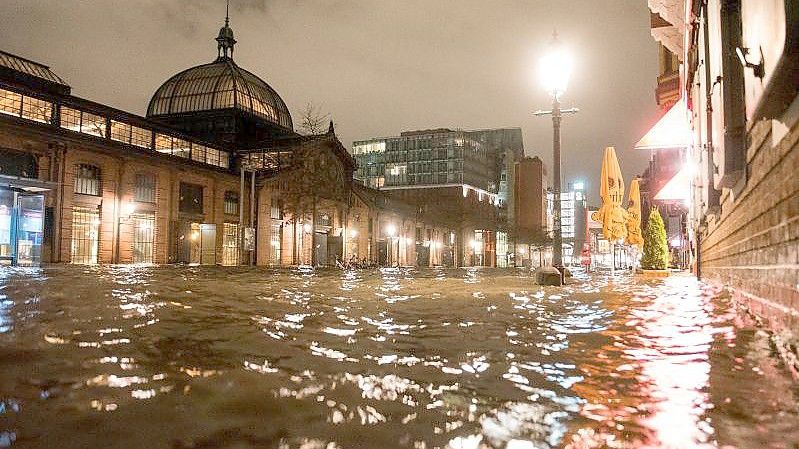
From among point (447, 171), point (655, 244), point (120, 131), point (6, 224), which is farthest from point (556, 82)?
point (447, 171)

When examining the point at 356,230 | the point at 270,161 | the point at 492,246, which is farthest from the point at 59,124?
the point at 492,246

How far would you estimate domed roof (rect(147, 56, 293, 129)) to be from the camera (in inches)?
1678

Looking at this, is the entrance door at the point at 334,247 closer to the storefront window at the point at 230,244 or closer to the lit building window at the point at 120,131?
the storefront window at the point at 230,244

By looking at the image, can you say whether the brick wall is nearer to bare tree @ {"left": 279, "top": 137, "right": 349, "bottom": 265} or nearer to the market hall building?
the market hall building

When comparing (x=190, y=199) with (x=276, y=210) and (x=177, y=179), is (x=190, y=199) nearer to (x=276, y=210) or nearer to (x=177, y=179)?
(x=177, y=179)

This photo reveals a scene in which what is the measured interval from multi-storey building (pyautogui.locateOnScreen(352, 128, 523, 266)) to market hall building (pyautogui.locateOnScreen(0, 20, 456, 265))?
44569 mm

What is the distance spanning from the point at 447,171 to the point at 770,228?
100481 mm

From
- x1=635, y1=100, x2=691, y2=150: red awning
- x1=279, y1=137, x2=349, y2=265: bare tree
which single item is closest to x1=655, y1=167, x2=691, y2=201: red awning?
x1=635, y1=100, x2=691, y2=150: red awning

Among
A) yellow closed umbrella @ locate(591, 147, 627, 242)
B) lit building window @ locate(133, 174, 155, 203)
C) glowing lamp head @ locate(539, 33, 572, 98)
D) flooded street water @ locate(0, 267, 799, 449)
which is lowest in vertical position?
flooded street water @ locate(0, 267, 799, 449)

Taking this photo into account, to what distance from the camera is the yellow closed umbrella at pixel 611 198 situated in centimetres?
2017

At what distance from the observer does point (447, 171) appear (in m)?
104

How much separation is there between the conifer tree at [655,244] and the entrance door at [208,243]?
28.5 m

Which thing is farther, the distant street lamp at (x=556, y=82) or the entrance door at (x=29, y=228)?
the entrance door at (x=29, y=228)

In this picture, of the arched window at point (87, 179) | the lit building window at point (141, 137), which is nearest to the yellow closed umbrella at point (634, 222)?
the lit building window at point (141, 137)
